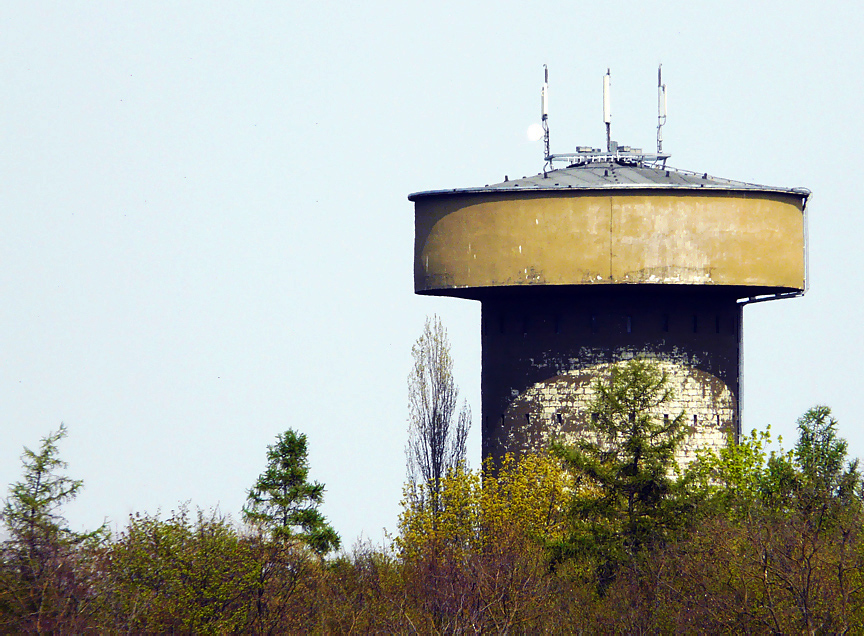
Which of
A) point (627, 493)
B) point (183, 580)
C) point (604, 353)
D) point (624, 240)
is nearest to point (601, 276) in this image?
point (624, 240)

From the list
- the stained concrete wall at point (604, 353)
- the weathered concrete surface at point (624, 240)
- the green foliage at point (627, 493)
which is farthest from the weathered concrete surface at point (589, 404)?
the green foliage at point (627, 493)

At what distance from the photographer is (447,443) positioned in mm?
38812

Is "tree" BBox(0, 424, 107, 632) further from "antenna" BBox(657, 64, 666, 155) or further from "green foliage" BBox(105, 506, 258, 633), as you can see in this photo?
"antenna" BBox(657, 64, 666, 155)

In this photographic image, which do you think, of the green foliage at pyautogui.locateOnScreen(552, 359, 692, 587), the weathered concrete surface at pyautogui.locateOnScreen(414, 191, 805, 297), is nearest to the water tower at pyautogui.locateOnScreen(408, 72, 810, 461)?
the weathered concrete surface at pyautogui.locateOnScreen(414, 191, 805, 297)

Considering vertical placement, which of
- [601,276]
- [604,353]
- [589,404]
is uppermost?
[601,276]

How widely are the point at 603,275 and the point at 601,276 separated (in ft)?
0.12

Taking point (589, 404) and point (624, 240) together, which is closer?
point (624, 240)

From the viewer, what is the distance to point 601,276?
27.7 meters

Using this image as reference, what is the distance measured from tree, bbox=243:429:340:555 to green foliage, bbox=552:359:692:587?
8.52 metres

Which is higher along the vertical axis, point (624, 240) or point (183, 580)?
point (624, 240)

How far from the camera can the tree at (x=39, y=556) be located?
22.2 meters

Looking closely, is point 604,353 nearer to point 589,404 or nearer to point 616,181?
point 589,404

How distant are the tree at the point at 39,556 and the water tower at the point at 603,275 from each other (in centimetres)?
827

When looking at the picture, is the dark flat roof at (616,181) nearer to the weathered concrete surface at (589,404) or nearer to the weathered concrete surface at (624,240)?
the weathered concrete surface at (624,240)
